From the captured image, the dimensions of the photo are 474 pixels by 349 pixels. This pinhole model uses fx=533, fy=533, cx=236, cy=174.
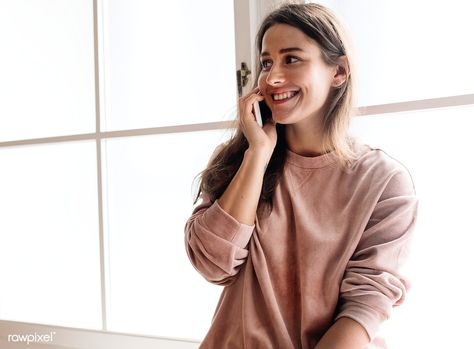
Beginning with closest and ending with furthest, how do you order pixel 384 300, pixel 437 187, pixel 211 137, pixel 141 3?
pixel 384 300 → pixel 437 187 → pixel 211 137 → pixel 141 3

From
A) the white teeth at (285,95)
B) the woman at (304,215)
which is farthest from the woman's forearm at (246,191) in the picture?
the white teeth at (285,95)

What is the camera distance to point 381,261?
36.6 inches

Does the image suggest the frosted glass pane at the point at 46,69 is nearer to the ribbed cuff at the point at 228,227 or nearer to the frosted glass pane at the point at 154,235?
the frosted glass pane at the point at 154,235

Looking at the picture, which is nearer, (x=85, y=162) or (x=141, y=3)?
(x=141, y=3)

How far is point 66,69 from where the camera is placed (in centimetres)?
175

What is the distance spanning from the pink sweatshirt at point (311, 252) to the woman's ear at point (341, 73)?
0.46 ft

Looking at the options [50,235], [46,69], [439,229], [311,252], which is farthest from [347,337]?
[46,69]

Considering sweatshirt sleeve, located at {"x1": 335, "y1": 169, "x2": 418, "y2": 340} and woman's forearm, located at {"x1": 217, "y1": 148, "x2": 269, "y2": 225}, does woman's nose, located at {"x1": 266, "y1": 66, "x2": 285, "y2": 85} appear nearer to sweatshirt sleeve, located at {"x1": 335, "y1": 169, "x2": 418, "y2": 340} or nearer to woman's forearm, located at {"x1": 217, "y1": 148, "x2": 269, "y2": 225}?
woman's forearm, located at {"x1": 217, "y1": 148, "x2": 269, "y2": 225}

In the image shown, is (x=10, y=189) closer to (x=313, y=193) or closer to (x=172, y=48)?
(x=172, y=48)

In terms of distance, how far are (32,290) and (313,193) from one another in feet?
4.09

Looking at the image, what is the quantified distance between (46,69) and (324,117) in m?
1.10

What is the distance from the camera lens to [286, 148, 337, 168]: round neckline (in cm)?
108

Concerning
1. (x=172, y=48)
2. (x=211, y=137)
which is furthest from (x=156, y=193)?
(x=172, y=48)

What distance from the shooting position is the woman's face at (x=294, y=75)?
103 centimetres
